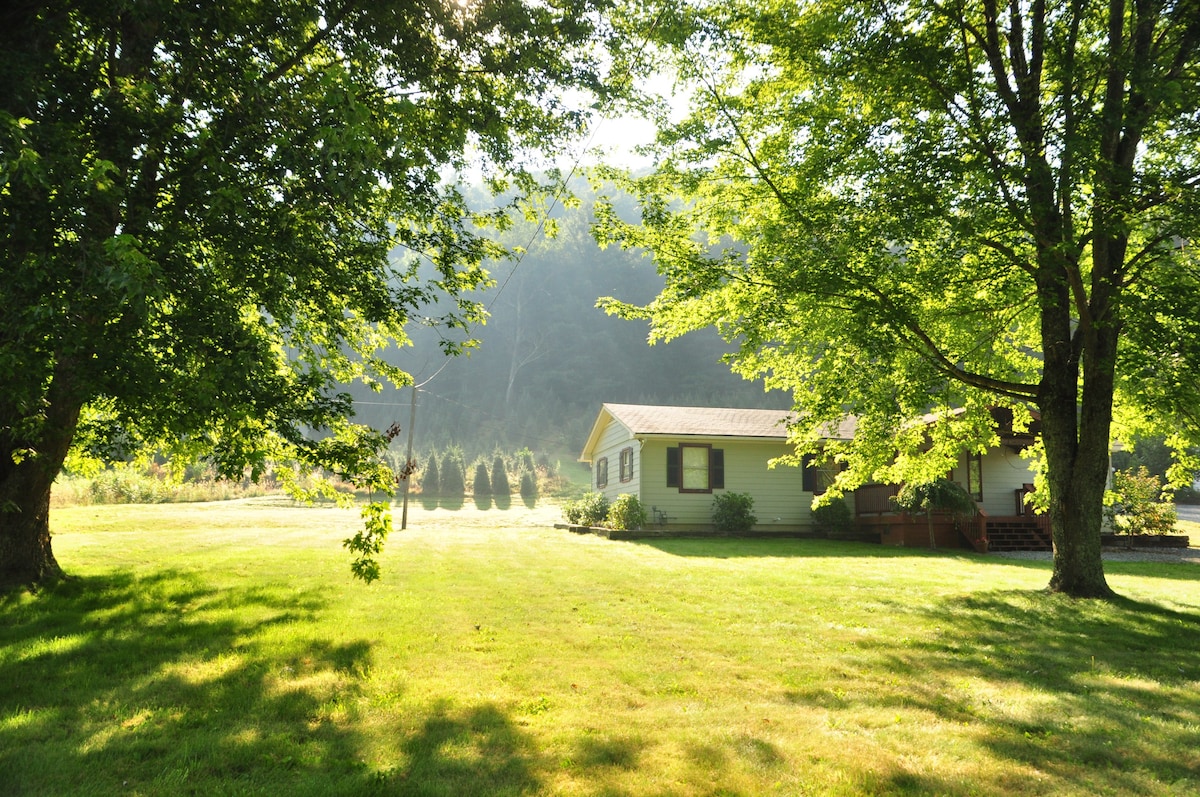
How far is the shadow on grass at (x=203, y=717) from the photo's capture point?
145 inches

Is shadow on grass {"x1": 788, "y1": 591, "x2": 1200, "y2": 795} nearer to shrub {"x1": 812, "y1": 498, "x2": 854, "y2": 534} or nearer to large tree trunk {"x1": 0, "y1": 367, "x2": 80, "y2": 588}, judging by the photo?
large tree trunk {"x1": 0, "y1": 367, "x2": 80, "y2": 588}

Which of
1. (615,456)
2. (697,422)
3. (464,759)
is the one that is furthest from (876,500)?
(464,759)

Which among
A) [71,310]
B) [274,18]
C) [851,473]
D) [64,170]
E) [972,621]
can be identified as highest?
[274,18]

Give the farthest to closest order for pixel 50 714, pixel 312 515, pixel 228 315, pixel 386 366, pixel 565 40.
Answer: pixel 312 515
pixel 386 366
pixel 565 40
pixel 228 315
pixel 50 714

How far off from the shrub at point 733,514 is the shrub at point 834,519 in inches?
99.4

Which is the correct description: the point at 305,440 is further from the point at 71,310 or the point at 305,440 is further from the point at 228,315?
the point at 71,310

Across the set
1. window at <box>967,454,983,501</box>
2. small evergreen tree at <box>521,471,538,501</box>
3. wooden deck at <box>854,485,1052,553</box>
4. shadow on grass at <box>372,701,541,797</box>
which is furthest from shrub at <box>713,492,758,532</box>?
small evergreen tree at <box>521,471,538,501</box>

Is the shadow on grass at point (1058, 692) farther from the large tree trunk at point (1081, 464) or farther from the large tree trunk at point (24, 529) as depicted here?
the large tree trunk at point (24, 529)

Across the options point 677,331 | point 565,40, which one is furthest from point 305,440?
point 677,331

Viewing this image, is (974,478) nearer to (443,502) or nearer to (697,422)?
(697,422)

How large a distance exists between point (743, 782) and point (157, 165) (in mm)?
6476

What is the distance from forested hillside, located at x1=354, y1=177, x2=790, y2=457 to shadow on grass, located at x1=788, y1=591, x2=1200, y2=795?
72.9 metres

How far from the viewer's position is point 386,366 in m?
11.6

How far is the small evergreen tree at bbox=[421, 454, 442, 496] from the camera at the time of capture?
4572cm
